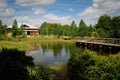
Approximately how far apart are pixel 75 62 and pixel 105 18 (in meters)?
45.6

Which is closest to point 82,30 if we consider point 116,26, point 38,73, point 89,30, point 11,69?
point 89,30

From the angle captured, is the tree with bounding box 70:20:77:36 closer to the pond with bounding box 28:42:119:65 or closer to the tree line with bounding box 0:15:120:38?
the tree line with bounding box 0:15:120:38

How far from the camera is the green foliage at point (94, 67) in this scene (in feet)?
37.6

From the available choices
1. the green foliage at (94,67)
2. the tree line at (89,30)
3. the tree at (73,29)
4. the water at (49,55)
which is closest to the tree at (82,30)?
the tree line at (89,30)

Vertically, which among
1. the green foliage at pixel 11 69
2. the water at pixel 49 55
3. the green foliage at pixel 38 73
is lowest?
the water at pixel 49 55

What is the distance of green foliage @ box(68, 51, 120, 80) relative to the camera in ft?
37.6

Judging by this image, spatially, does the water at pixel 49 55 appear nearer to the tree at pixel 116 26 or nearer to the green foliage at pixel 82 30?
the tree at pixel 116 26

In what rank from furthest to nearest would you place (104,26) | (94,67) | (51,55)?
(104,26)
(51,55)
(94,67)

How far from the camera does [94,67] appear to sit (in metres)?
12.6

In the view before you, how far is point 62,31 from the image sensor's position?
103 metres

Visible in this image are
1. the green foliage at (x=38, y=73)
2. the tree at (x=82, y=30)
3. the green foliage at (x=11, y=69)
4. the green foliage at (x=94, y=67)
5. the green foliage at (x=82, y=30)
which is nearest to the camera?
the green foliage at (x=94, y=67)

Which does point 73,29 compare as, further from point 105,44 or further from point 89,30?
point 105,44

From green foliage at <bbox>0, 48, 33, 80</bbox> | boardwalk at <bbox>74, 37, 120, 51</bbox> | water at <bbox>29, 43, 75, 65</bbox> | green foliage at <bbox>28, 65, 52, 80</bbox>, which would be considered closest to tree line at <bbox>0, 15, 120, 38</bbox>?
boardwalk at <bbox>74, 37, 120, 51</bbox>

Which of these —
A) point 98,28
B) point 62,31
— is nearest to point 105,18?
point 98,28
